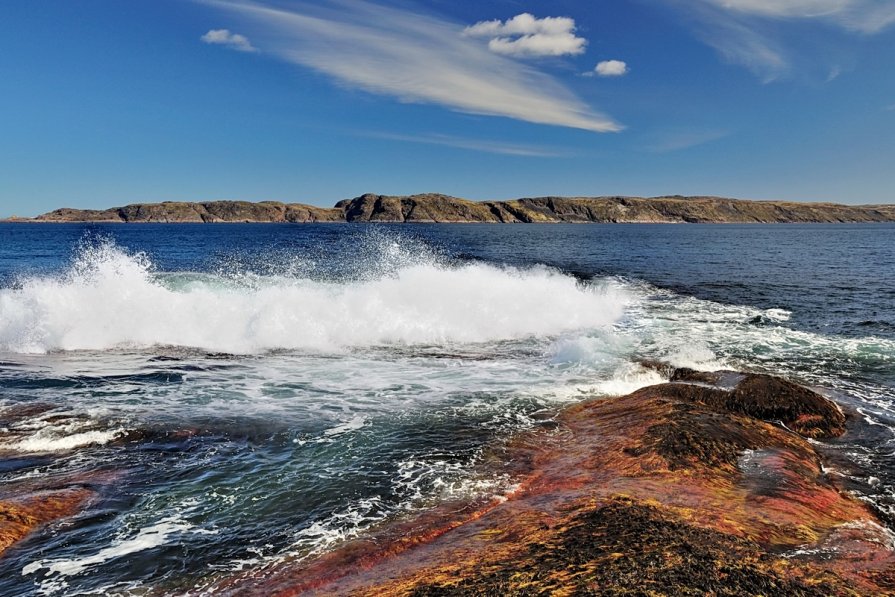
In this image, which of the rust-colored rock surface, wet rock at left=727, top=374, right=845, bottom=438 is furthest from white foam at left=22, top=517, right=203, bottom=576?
wet rock at left=727, top=374, right=845, bottom=438

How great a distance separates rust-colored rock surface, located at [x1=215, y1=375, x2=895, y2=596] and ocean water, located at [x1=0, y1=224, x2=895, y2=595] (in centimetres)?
73

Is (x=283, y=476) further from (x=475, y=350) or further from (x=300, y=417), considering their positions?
(x=475, y=350)

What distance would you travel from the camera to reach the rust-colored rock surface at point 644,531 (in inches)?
191

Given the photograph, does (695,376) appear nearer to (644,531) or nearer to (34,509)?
(644,531)

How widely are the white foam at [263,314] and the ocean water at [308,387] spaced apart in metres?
0.11

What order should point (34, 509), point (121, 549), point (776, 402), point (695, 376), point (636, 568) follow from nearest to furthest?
point (636, 568)
point (121, 549)
point (34, 509)
point (776, 402)
point (695, 376)

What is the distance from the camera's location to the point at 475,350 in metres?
19.4

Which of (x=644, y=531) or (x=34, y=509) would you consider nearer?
(x=644, y=531)

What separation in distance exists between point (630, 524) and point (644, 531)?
0.24 m

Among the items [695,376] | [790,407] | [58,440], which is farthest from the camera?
[695,376]

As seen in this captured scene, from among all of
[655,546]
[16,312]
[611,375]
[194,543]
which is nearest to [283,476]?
[194,543]

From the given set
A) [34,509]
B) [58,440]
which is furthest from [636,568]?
[58,440]

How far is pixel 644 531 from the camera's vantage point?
18.4ft

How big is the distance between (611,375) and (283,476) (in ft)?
33.1
